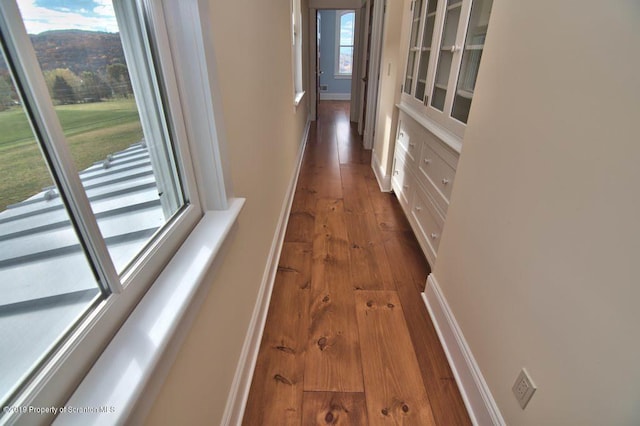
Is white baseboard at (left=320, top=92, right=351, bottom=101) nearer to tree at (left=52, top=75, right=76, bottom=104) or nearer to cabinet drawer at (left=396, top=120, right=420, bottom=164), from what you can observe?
cabinet drawer at (left=396, top=120, right=420, bottom=164)

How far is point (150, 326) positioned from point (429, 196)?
1.90 m

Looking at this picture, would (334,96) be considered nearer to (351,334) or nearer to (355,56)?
(355,56)

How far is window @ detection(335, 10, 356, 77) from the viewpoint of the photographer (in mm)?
8727

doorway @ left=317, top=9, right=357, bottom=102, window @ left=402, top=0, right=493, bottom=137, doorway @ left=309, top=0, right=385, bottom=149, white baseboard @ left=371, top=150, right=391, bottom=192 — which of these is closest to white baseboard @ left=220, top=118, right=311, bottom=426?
window @ left=402, top=0, right=493, bottom=137

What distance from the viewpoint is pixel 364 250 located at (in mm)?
2406

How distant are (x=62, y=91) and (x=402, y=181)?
8.70ft

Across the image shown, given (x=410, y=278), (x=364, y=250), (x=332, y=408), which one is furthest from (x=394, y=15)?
(x=332, y=408)

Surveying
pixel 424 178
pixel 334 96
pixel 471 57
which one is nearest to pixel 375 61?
pixel 424 178

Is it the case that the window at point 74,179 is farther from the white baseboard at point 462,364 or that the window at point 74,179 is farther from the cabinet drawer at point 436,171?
the cabinet drawer at point 436,171

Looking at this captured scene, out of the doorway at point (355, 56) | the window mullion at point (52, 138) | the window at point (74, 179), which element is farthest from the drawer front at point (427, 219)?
the doorway at point (355, 56)

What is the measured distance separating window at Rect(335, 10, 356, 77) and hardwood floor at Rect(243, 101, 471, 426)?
7256mm

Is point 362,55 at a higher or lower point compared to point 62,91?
higher

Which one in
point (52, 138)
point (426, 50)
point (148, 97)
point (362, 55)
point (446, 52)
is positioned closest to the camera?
point (52, 138)

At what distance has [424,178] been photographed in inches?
89.4
